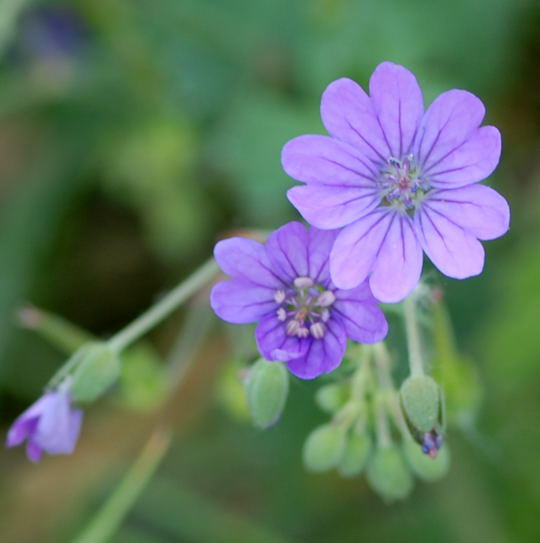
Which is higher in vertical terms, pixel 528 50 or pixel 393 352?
pixel 528 50

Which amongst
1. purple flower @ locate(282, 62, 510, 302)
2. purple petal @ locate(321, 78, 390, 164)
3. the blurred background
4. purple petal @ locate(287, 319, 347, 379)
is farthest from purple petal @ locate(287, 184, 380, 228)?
the blurred background

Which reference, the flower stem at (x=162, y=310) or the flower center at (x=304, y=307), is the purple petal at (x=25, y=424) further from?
the flower center at (x=304, y=307)

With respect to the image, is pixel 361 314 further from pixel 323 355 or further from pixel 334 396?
pixel 334 396

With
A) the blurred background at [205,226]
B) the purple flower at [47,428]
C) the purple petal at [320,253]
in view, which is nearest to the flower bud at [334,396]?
the purple petal at [320,253]

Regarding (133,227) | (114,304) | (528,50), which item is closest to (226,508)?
(114,304)

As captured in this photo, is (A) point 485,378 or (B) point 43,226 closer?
(A) point 485,378

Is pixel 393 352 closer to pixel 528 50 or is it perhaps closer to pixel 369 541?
pixel 369 541
